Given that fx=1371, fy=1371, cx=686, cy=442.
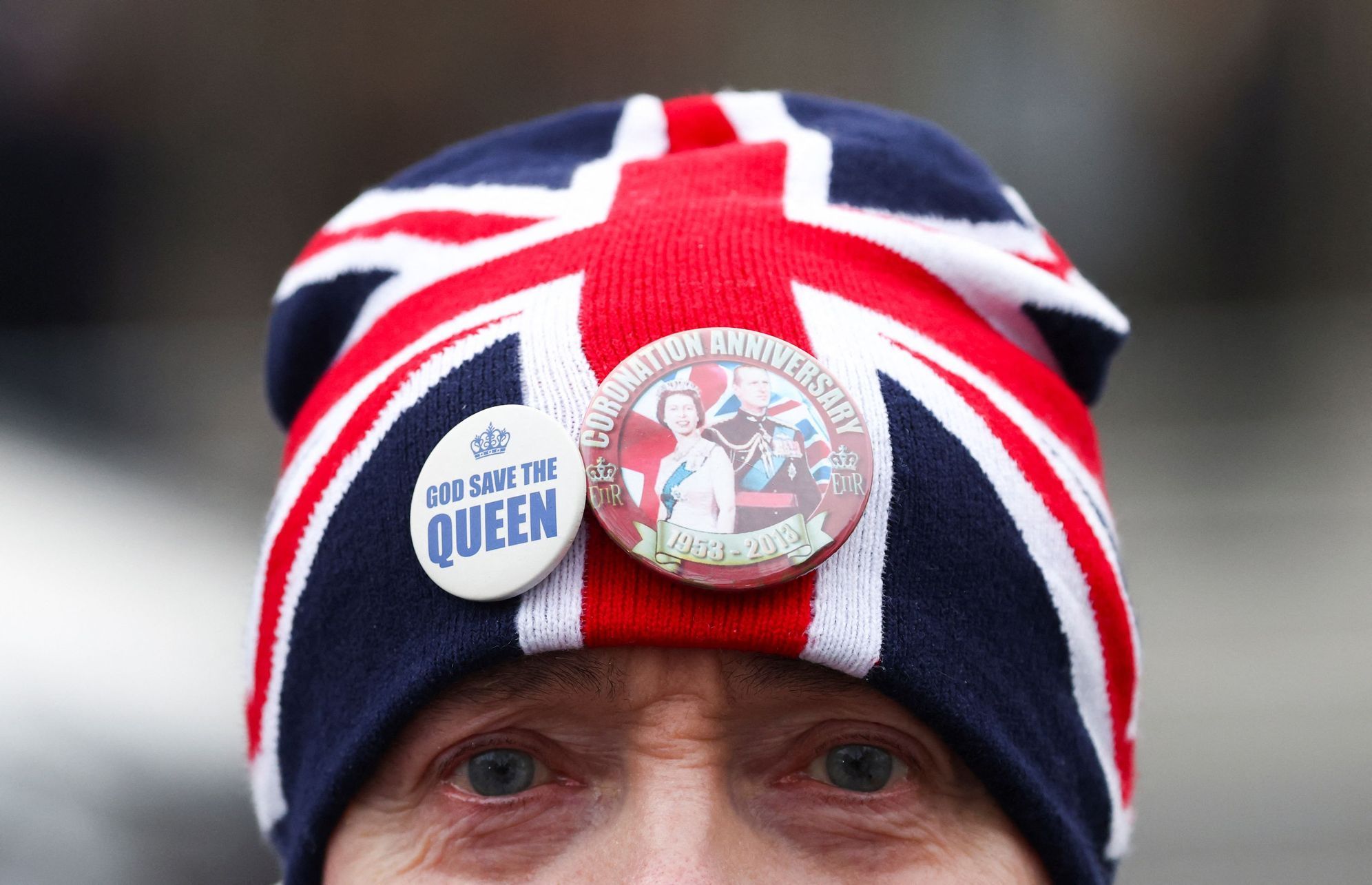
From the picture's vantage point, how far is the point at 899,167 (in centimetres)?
171

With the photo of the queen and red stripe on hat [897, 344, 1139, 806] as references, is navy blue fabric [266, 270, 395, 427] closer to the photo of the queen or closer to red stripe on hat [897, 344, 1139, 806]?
the photo of the queen

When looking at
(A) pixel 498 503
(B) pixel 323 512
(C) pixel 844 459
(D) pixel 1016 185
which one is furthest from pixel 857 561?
(D) pixel 1016 185

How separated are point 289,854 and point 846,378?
2.87 feet

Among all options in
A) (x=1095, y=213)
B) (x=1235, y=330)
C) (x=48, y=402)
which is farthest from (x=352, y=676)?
(x=1235, y=330)

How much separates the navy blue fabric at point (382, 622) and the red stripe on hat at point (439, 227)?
236 millimetres

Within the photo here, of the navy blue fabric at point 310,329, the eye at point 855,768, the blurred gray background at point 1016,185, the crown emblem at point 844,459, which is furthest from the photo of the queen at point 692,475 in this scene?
the blurred gray background at point 1016,185

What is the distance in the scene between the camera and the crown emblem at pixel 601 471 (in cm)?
132

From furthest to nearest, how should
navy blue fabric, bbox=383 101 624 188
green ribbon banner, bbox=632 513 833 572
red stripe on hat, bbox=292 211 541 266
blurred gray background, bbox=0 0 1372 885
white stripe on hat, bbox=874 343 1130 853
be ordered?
1. blurred gray background, bbox=0 0 1372 885
2. navy blue fabric, bbox=383 101 624 188
3. red stripe on hat, bbox=292 211 541 266
4. white stripe on hat, bbox=874 343 1130 853
5. green ribbon banner, bbox=632 513 833 572

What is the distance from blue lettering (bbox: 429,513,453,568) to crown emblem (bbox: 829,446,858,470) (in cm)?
38

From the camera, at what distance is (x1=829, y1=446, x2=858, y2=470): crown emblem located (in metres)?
1.33

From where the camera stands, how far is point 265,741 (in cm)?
169

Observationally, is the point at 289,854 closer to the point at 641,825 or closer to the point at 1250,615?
the point at 641,825

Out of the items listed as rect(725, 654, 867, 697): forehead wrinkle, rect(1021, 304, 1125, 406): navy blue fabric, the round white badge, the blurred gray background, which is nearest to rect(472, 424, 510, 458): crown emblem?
the round white badge

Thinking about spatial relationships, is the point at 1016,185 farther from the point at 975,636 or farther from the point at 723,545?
the point at 723,545
